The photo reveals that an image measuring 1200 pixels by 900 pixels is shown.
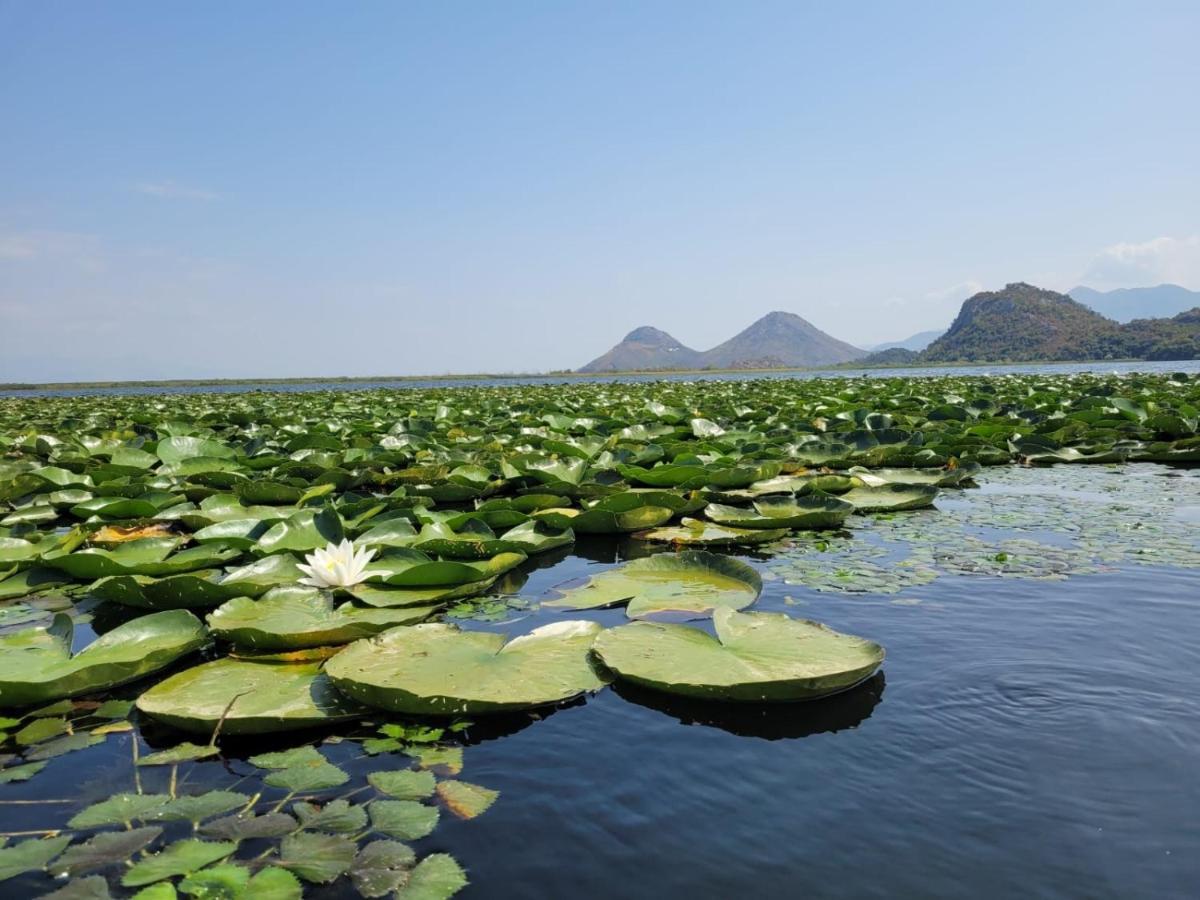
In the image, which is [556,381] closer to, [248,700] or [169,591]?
[169,591]

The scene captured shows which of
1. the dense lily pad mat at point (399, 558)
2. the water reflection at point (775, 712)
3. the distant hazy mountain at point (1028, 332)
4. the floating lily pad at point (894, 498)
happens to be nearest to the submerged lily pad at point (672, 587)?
the dense lily pad mat at point (399, 558)

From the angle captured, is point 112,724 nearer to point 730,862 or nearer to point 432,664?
point 432,664

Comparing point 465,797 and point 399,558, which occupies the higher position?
point 399,558

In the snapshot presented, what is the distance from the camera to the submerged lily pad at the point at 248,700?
1878 millimetres

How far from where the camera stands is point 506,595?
3.18 meters

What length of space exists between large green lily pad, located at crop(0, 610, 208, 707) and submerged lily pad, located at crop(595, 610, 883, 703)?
134 centimetres

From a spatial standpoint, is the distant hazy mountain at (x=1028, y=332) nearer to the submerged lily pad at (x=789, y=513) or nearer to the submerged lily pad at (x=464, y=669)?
the submerged lily pad at (x=789, y=513)

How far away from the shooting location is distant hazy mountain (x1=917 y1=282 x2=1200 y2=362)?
78750 mm

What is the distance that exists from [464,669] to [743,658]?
0.79m

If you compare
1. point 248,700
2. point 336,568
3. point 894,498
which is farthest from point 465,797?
point 894,498

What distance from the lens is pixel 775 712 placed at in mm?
2021

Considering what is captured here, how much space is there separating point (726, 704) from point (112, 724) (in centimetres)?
165

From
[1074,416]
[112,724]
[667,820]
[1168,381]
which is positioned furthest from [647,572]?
[1168,381]

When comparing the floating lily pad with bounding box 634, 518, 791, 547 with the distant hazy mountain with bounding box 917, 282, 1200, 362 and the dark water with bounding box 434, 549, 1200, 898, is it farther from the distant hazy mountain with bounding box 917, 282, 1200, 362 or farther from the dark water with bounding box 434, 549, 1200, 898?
the distant hazy mountain with bounding box 917, 282, 1200, 362
